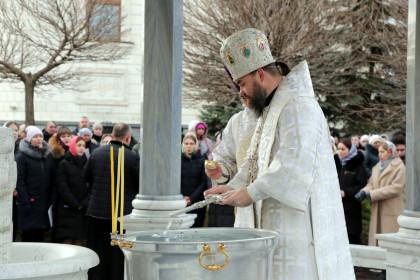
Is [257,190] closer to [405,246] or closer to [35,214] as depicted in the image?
[405,246]

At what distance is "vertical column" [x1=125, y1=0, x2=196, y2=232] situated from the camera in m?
5.75

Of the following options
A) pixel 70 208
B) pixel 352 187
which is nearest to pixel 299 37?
pixel 352 187

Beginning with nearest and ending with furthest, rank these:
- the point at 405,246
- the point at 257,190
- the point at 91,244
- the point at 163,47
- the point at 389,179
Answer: the point at 257,190, the point at 405,246, the point at 163,47, the point at 91,244, the point at 389,179

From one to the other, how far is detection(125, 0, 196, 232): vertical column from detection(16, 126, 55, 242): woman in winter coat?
2.75 metres

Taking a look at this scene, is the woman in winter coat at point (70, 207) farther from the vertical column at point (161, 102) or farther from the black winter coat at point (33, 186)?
the vertical column at point (161, 102)

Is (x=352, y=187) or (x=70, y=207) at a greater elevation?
(x=352, y=187)

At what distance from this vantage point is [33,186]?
26.9 feet

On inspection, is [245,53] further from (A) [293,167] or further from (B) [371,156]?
(B) [371,156]

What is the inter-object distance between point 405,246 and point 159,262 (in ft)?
9.96

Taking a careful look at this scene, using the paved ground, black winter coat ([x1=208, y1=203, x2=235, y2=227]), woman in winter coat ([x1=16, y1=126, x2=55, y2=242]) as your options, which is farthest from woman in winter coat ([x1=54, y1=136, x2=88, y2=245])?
the paved ground

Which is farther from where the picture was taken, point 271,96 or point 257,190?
point 271,96

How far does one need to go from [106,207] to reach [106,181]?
285 millimetres

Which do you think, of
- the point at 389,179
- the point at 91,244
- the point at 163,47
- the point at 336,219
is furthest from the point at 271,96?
the point at 389,179

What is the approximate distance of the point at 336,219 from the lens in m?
3.76
